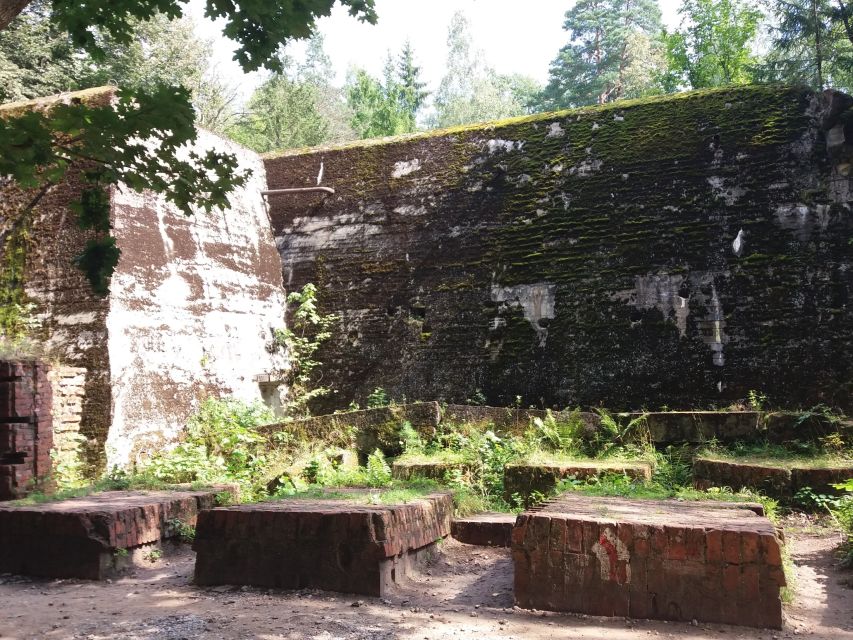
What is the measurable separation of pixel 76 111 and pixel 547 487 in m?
5.14

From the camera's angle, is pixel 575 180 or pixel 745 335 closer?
pixel 745 335

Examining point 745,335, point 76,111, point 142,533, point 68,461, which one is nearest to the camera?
point 76,111

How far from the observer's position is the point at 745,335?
9.36 metres

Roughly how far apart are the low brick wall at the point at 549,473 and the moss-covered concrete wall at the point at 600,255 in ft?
10.0

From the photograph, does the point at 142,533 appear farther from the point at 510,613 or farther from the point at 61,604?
the point at 510,613

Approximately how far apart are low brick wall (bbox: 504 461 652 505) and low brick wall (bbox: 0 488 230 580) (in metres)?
3.41

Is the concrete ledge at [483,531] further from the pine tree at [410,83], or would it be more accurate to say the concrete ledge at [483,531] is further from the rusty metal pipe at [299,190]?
the pine tree at [410,83]

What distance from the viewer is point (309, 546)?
416cm

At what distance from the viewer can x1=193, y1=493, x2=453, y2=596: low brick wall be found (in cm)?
406

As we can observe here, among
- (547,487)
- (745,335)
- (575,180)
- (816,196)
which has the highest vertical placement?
(575,180)

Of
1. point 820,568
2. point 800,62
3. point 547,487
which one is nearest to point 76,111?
point 547,487

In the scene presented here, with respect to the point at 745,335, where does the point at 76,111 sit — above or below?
above

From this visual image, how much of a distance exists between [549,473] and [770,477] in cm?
213

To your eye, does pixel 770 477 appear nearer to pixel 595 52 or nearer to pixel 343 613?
pixel 343 613
